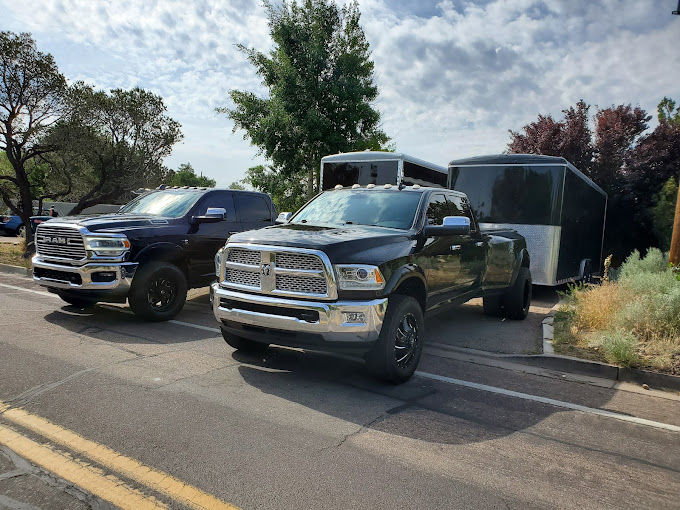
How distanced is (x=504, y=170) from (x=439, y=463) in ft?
30.8

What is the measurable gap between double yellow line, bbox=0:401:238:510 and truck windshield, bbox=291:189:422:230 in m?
3.51

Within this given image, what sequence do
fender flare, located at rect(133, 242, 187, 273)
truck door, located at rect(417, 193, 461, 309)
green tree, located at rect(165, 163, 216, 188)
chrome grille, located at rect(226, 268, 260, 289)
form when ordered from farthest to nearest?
green tree, located at rect(165, 163, 216, 188) → fender flare, located at rect(133, 242, 187, 273) → truck door, located at rect(417, 193, 461, 309) → chrome grille, located at rect(226, 268, 260, 289)

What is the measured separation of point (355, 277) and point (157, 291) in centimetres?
403

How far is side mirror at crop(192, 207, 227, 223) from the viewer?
8133 mm

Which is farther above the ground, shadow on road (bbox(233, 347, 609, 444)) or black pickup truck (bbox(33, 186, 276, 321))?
black pickup truck (bbox(33, 186, 276, 321))

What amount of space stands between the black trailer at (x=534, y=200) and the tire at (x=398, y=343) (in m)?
5.93

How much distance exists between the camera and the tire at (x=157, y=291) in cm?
743

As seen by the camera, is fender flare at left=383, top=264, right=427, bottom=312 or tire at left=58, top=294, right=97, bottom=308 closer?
fender flare at left=383, top=264, right=427, bottom=312

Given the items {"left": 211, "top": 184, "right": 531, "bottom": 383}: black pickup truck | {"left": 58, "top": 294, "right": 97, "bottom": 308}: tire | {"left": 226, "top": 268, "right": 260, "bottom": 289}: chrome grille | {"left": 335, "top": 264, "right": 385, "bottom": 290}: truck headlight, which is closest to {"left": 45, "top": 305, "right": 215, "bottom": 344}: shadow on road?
{"left": 58, "top": 294, "right": 97, "bottom": 308}: tire

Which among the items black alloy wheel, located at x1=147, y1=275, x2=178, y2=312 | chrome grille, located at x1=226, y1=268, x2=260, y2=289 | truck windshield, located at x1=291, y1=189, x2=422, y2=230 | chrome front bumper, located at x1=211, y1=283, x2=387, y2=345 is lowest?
black alloy wheel, located at x1=147, y1=275, x2=178, y2=312

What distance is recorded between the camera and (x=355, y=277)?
4891mm

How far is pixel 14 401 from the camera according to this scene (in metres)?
4.30

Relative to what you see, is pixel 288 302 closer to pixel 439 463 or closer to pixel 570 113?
pixel 439 463

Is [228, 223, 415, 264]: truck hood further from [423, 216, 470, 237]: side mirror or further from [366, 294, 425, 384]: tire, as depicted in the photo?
[366, 294, 425, 384]: tire
